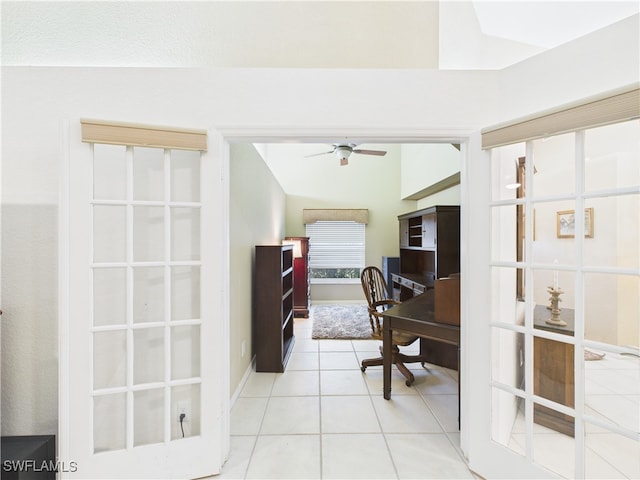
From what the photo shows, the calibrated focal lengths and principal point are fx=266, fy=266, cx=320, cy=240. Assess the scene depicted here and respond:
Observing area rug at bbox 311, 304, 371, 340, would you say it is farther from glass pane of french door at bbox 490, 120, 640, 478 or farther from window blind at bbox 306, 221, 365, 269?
glass pane of french door at bbox 490, 120, 640, 478

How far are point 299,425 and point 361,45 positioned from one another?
2676mm

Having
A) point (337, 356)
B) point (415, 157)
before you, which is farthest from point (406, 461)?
point (415, 157)

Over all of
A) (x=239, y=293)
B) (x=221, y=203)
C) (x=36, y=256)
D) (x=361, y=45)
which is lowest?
(x=239, y=293)

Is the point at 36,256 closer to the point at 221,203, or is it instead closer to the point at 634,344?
the point at 221,203

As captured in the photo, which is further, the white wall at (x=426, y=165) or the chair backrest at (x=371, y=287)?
the white wall at (x=426, y=165)

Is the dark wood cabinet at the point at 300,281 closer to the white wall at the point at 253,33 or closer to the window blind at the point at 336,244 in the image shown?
the window blind at the point at 336,244

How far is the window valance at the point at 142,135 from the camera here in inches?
53.3

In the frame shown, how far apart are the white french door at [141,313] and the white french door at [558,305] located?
1.49 meters

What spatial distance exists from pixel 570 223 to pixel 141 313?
2.24 meters

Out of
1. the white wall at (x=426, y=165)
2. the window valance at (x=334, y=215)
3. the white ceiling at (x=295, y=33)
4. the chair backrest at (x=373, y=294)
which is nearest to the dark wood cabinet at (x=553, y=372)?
the chair backrest at (x=373, y=294)

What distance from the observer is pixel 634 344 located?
1.14 meters

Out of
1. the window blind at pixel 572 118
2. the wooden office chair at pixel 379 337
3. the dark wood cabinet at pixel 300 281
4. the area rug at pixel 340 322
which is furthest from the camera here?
the dark wood cabinet at pixel 300 281

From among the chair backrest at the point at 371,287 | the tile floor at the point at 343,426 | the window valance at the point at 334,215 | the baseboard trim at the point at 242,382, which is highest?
the window valance at the point at 334,215

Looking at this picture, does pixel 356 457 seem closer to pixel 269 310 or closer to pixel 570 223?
pixel 269 310
